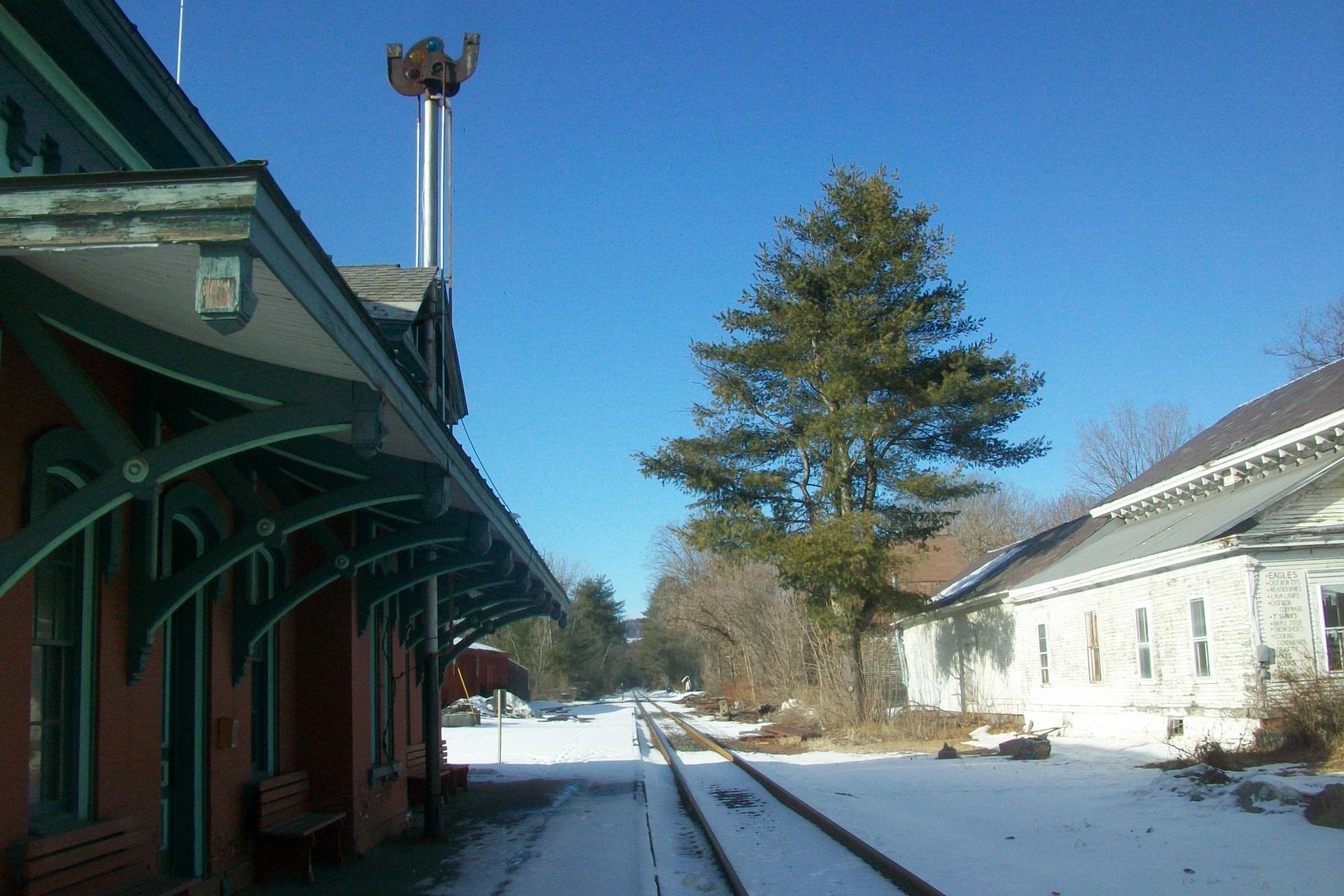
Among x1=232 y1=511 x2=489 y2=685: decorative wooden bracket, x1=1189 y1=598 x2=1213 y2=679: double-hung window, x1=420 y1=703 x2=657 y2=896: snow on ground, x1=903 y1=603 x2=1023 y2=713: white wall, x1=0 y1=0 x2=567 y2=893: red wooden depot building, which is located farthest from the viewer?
x1=903 y1=603 x2=1023 y2=713: white wall

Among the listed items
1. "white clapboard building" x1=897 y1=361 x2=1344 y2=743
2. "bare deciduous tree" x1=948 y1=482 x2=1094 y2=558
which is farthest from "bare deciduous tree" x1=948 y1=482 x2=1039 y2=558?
"white clapboard building" x1=897 y1=361 x2=1344 y2=743

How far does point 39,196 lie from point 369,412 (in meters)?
1.49

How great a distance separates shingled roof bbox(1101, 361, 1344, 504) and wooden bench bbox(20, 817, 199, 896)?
58.9 feet

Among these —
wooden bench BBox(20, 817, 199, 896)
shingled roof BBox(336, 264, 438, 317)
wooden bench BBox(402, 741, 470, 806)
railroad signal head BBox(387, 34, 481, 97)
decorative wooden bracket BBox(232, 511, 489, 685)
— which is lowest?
wooden bench BBox(402, 741, 470, 806)

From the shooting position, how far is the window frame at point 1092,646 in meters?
21.9

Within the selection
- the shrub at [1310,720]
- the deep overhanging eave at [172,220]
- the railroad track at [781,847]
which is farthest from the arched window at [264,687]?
the shrub at [1310,720]

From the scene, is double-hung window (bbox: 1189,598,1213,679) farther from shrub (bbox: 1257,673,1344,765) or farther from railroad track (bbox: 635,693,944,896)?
railroad track (bbox: 635,693,944,896)

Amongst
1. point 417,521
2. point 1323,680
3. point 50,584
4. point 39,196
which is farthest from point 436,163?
point 1323,680

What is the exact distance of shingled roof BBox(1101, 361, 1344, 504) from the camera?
19.0m

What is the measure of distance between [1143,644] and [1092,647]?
7.29ft

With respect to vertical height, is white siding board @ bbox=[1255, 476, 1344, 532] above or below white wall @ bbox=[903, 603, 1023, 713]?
above

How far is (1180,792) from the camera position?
1195 centimetres

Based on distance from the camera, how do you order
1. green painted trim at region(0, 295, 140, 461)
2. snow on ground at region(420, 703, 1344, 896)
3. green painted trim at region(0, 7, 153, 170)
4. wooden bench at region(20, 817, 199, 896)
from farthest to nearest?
snow on ground at region(420, 703, 1344, 896) < green painted trim at region(0, 7, 153, 170) < wooden bench at region(20, 817, 199, 896) < green painted trim at region(0, 295, 140, 461)

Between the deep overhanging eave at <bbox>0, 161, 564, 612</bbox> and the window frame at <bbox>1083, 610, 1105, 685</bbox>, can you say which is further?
the window frame at <bbox>1083, 610, 1105, 685</bbox>
